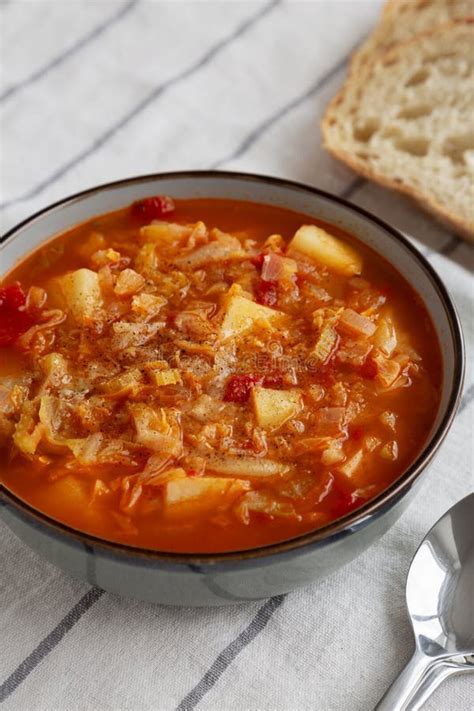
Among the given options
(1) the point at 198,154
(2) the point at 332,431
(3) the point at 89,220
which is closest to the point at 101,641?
(2) the point at 332,431

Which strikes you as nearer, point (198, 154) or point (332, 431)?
point (332, 431)

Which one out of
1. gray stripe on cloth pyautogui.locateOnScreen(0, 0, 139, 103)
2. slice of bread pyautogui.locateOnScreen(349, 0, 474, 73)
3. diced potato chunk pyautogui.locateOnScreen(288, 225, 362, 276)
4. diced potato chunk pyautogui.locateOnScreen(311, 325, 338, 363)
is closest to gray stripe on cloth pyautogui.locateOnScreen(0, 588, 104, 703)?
diced potato chunk pyautogui.locateOnScreen(311, 325, 338, 363)

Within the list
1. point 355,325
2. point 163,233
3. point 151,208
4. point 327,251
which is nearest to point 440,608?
point 355,325

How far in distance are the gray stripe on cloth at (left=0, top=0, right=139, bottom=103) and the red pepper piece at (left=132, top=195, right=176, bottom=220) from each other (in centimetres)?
203

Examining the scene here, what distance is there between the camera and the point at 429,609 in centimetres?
326

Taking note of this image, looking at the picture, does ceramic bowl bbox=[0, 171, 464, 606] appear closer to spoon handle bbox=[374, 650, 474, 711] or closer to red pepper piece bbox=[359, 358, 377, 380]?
red pepper piece bbox=[359, 358, 377, 380]

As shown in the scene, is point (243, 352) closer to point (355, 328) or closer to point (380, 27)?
point (355, 328)

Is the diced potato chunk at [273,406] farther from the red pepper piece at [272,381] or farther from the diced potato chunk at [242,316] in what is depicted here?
the diced potato chunk at [242,316]

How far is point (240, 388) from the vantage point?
3.38 meters

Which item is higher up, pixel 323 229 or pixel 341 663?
pixel 323 229

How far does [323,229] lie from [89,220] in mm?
1090

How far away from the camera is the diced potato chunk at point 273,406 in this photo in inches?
130

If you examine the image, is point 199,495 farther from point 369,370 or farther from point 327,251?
point 327,251

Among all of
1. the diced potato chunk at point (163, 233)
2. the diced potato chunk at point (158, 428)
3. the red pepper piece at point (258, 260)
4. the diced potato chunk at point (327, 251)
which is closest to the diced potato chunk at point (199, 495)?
the diced potato chunk at point (158, 428)
